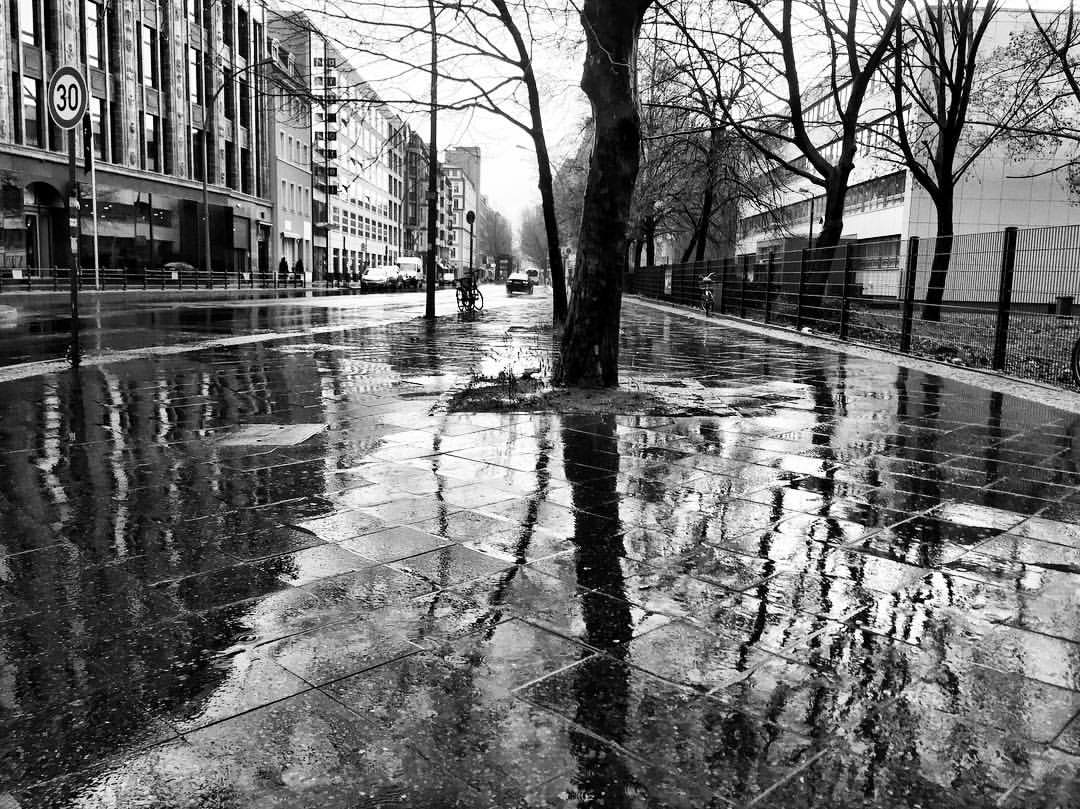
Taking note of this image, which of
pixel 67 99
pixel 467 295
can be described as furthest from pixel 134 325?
pixel 67 99

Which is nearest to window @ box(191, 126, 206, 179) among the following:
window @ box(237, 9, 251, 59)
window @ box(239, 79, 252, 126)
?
window @ box(239, 79, 252, 126)

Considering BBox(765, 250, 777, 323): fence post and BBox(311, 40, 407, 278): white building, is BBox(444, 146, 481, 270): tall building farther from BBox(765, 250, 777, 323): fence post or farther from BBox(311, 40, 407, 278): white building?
BBox(765, 250, 777, 323): fence post

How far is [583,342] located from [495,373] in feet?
8.18

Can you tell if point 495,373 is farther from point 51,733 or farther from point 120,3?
point 120,3

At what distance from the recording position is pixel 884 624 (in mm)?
3447


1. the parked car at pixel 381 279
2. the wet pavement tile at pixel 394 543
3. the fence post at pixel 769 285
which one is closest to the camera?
the wet pavement tile at pixel 394 543

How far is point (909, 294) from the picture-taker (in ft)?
51.8

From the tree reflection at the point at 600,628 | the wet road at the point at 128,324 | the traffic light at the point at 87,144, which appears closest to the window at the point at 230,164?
the traffic light at the point at 87,144

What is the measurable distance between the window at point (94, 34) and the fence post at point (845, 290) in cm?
3604

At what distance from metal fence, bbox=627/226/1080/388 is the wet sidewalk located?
5648 mm

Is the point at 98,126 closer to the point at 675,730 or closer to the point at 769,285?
the point at 769,285

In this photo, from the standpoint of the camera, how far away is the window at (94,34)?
40.8m

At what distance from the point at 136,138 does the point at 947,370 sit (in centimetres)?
4255

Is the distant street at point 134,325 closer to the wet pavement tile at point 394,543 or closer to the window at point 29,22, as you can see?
the wet pavement tile at point 394,543
